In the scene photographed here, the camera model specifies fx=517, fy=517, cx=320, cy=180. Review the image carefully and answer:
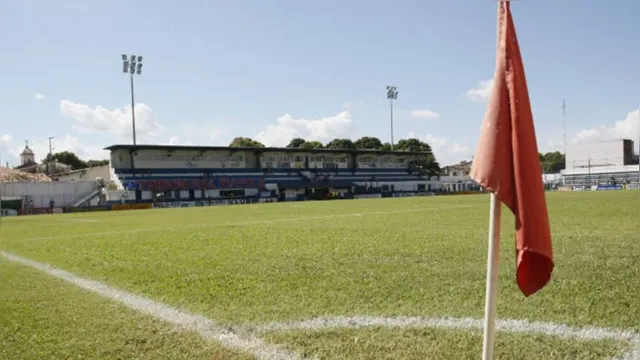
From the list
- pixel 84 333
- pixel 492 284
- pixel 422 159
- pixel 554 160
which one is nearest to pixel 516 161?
pixel 492 284

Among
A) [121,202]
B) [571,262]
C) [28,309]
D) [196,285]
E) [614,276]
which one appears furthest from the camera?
[121,202]

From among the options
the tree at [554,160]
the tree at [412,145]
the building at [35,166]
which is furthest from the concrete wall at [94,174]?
the tree at [554,160]

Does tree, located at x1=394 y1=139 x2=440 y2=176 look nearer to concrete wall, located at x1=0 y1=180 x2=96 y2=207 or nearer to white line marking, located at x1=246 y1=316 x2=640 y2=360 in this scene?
concrete wall, located at x1=0 y1=180 x2=96 y2=207

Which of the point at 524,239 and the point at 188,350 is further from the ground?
the point at 524,239

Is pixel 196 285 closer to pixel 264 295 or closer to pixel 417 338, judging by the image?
pixel 264 295

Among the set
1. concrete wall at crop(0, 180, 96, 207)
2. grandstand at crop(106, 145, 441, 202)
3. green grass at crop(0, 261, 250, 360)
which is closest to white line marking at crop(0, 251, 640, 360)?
green grass at crop(0, 261, 250, 360)

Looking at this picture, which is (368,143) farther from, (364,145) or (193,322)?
(193,322)

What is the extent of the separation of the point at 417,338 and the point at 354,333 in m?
0.53

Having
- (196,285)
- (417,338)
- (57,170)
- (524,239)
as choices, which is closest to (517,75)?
(524,239)

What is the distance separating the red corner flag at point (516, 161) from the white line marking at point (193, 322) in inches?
73.5

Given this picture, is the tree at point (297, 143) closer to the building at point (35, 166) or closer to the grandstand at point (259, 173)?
the grandstand at point (259, 173)

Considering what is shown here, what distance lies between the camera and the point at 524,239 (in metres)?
2.70

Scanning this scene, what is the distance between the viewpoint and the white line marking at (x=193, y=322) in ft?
12.9

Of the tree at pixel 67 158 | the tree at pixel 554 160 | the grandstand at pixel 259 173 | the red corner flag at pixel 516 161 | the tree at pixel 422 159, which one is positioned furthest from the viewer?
the tree at pixel 554 160
